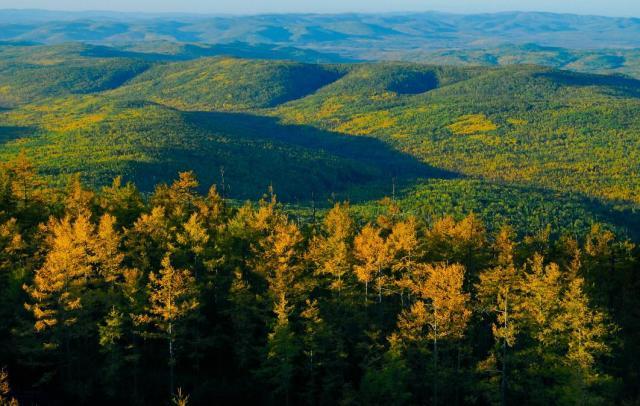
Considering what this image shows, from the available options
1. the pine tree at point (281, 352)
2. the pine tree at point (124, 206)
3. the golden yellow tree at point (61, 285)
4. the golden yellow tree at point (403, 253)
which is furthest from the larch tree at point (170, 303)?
the golden yellow tree at point (403, 253)

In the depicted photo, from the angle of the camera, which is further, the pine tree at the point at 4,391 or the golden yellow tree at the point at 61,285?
the golden yellow tree at the point at 61,285

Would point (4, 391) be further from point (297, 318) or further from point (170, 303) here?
point (297, 318)

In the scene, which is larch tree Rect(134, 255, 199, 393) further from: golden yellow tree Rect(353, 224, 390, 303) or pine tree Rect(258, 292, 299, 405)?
golden yellow tree Rect(353, 224, 390, 303)

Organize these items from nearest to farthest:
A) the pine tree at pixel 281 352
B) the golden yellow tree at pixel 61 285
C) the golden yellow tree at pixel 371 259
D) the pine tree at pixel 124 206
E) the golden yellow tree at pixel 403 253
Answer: the golden yellow tree at pixel 61 285, the pine tree at pixel 281 352, the golden yellow tree at pixel 371 259, the golden yellow tree at pixel 403 253, the pine tree at pixel 124 206

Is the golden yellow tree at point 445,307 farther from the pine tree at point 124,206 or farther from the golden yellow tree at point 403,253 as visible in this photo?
the pine tree at point 124,206

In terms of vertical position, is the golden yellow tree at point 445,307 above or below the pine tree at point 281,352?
above

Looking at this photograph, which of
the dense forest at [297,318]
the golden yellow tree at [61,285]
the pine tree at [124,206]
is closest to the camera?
the golden yellow tree at [61,285]

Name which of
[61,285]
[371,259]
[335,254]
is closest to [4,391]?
[61,285]

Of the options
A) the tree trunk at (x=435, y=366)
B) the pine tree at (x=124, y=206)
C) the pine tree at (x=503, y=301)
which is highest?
the pine tree at (x=124, y=206)

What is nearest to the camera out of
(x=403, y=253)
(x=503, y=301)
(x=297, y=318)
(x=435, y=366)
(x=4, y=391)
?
(x=4, y=391)

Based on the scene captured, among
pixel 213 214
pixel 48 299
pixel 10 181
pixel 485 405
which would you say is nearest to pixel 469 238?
pixel 485 405
